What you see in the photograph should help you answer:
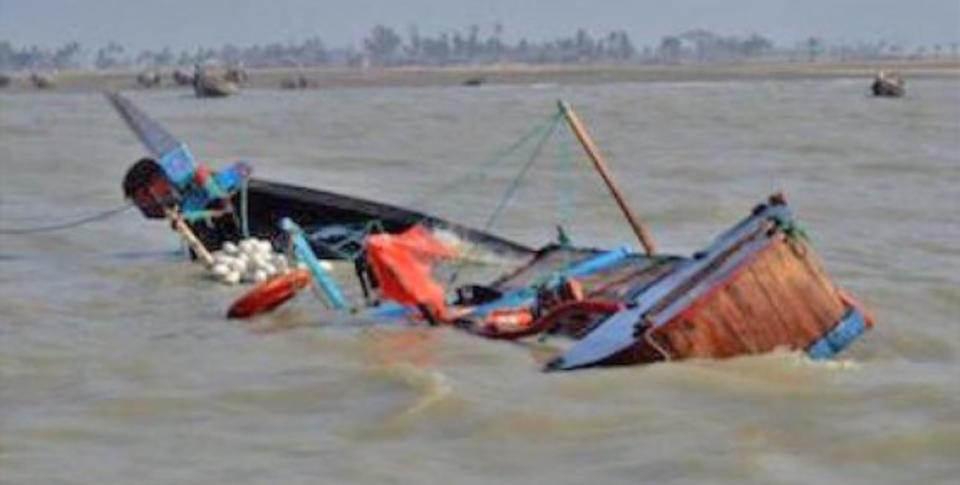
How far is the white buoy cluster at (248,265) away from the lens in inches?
657

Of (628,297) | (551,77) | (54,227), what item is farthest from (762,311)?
(551,77)

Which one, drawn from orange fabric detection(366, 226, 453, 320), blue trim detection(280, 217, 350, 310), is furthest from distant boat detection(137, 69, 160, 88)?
orange fabric detection(366, 226, 453, 320)

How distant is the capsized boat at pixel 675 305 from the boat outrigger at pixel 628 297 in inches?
0.4

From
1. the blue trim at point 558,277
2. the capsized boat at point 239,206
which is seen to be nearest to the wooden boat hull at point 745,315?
the blue trim at point 558,277

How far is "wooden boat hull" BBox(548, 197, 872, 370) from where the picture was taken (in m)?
11.0

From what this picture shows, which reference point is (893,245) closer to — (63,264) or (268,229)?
(268,229)

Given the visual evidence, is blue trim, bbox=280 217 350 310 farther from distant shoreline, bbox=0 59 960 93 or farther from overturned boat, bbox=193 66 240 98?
distant shoreline, bbox=0 59 960 93

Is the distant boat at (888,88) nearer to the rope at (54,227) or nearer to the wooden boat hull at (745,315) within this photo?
the rope at (54,227)

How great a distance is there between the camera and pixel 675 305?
11.1 m

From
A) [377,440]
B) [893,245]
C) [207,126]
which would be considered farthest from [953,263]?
[207,126]

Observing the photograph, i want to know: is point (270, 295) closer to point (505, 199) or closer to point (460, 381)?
point (460, 381)

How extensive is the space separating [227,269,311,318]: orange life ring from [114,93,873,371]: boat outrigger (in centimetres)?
1

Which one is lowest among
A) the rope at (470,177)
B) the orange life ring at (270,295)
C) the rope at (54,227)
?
the rope at (470,177)

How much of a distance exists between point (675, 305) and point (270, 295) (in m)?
4.39
